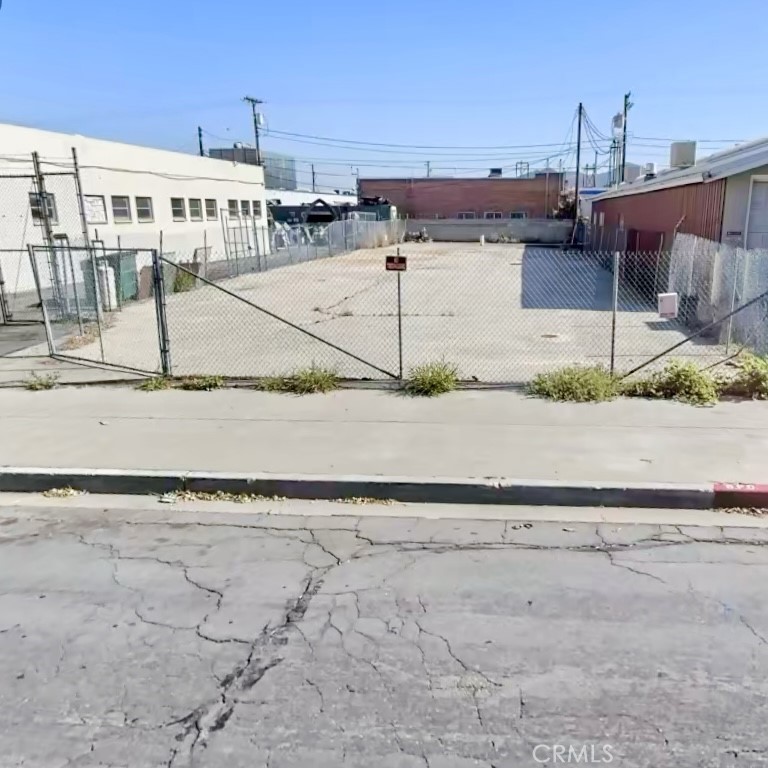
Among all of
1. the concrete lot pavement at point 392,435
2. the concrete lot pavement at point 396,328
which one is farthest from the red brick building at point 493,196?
the concrete lot pavement at point 392,435

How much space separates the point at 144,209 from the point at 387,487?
79.0ft

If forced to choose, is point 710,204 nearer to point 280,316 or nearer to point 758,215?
point 758,215

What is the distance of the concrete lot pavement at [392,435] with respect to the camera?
18.5 feet

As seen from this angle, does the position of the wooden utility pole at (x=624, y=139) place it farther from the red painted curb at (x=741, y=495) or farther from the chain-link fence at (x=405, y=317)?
the red painted curb at (x=741, y=495)

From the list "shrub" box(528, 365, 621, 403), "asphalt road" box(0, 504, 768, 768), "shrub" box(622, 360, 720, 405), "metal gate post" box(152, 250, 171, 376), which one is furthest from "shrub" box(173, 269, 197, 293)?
"asphalt road" box(0, 504, 768, 768)

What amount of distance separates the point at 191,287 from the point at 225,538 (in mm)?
17245

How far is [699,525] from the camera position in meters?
4.82

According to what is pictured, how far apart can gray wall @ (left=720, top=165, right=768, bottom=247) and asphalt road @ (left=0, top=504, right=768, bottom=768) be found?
10.8 meters

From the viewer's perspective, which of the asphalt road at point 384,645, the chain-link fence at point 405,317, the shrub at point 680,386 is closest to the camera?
the asphalt road at point 384,645

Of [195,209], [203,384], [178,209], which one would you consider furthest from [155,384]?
[195,209]

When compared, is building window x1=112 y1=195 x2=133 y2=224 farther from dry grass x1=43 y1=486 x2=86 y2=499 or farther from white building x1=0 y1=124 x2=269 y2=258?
dry grass x1=43 y1=486 x2=86 y2=499

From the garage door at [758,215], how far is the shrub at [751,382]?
266 inches

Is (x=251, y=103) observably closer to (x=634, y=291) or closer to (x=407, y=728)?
(x=634, y=291)

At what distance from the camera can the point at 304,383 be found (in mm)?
8016
